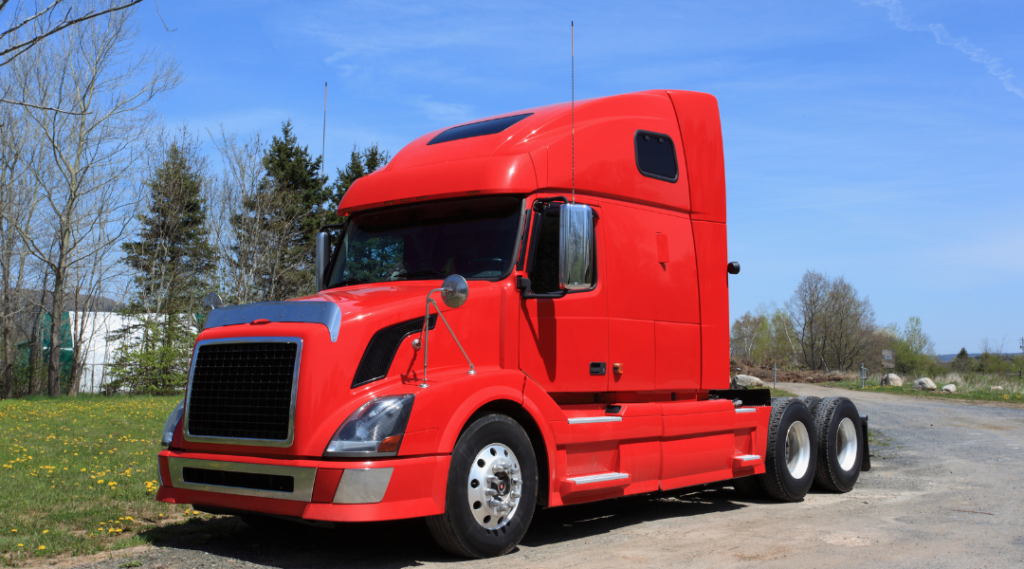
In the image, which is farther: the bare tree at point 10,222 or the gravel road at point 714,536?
the bare tree at point 10,222

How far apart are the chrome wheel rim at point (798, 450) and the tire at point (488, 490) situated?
457 centimetres

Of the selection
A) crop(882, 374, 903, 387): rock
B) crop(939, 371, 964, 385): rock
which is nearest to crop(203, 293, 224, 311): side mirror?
crop(939, 371, 964, 385): rock

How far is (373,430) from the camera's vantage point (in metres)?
5.34

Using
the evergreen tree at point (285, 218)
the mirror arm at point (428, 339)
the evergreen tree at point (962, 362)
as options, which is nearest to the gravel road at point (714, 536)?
the mirror arm at point (428, 339)

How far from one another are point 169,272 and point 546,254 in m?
34.1

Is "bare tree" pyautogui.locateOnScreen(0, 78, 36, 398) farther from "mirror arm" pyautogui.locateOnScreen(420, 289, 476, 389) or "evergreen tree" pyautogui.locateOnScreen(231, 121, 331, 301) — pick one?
"mirror arm" pyautogui.locateOnScreen(420, 289, 476, 389)

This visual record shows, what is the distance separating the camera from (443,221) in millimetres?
6910

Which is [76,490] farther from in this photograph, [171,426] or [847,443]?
[847,443]

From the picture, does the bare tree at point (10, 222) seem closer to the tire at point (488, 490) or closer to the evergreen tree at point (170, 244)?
the evergreen tree at point (170, 244)

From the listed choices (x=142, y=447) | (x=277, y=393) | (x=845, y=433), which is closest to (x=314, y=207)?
(x=142, y=447)

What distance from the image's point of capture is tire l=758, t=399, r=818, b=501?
9188 millimetres

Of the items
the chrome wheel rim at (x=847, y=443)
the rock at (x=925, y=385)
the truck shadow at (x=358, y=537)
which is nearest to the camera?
the truck shadow at (x=358, y=537)

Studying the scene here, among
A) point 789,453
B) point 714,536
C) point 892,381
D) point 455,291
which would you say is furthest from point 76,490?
point 892,381

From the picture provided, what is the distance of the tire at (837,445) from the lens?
9.98 meters
